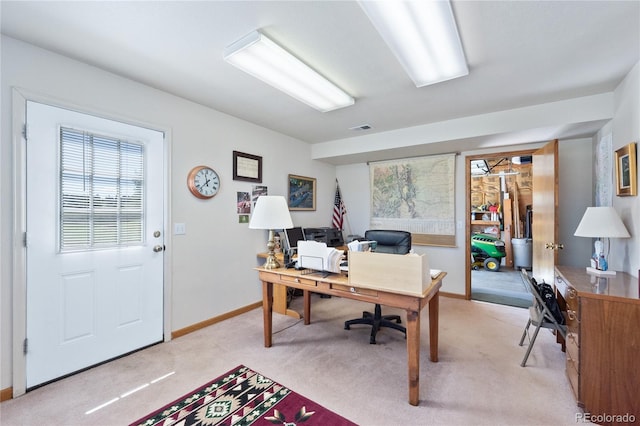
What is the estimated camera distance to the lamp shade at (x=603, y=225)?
6.70ft

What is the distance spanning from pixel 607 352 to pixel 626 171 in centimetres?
152

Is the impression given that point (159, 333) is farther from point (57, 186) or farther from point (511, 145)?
point (511, 145)

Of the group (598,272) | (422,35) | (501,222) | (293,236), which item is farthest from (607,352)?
(501,222)

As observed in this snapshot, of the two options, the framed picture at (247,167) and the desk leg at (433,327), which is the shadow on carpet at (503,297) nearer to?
the desk leg at (433,327)

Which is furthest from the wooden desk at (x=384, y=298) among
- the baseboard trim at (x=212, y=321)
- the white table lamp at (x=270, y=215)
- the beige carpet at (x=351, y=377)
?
the baseboard trim at (x=212, y=321)

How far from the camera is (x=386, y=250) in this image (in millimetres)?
3033

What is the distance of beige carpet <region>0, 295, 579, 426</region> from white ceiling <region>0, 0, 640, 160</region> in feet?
7.93

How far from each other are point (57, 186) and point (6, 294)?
80 cm

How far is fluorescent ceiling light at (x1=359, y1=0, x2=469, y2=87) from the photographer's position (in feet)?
4.65

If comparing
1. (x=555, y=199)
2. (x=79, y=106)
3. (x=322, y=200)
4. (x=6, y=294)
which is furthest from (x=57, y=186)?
(x=555, y=199)

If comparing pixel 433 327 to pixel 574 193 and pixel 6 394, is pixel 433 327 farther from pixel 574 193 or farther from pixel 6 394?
pixel 6 394

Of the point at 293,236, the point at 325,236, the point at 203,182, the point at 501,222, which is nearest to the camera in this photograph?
the point at 203,182

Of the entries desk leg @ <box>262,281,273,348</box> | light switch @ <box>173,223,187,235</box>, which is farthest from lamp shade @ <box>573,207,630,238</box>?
light switch @ <box>173,223,187,235</box>

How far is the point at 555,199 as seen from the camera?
2781 millimetres
